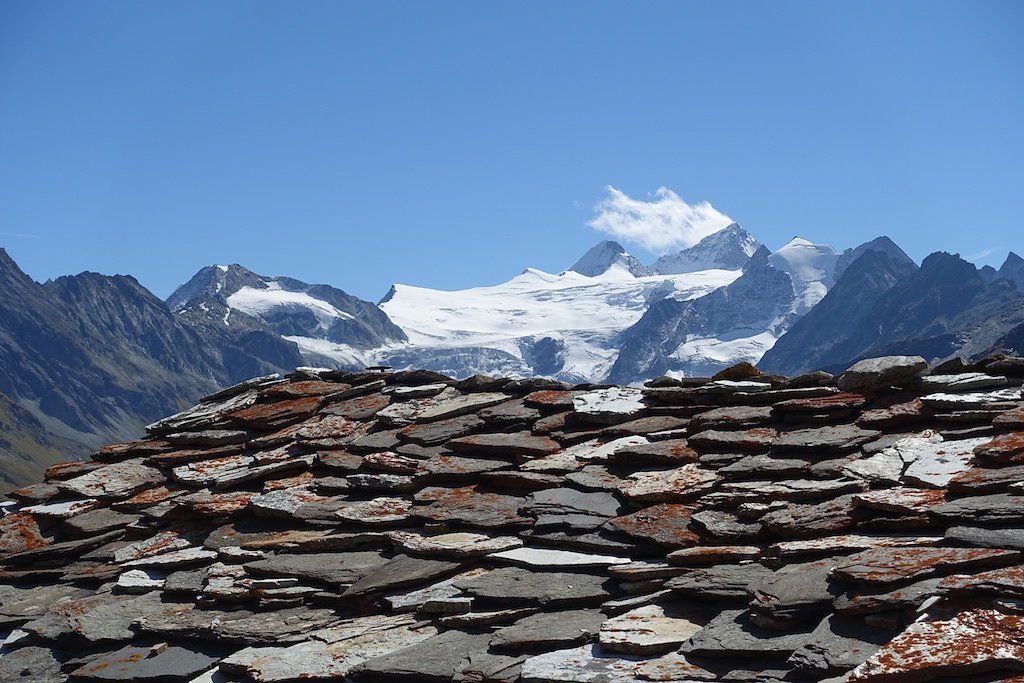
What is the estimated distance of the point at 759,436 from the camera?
1201cm

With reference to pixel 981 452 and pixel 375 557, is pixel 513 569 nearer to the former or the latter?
pixel 375 557

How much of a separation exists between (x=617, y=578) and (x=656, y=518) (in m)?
1.00

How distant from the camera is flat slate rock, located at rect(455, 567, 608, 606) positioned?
9.70m

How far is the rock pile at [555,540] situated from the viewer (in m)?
8.30

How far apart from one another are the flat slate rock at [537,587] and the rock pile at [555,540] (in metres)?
0.03

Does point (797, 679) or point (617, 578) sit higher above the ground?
point (617, 578)

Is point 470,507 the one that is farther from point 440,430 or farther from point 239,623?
point 239,623

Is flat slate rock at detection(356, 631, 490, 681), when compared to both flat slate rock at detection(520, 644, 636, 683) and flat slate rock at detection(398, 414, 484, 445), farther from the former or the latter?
flat slate rock at detection(398, 414, 484, 445)

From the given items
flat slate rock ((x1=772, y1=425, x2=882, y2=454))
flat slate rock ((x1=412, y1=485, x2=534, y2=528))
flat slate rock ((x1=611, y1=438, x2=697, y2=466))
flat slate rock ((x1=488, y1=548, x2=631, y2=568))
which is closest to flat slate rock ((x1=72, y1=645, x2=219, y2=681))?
flat slate rock ((x1=412, y1=485, x2=534, y2=528))

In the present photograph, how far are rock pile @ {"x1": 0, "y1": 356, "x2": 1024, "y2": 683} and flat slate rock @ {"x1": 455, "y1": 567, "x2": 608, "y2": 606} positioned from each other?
0.03 m

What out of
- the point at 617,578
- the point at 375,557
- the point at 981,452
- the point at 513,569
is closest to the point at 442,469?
the point at 375,557

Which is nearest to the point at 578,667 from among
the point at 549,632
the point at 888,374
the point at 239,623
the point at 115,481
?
the point at 549,632

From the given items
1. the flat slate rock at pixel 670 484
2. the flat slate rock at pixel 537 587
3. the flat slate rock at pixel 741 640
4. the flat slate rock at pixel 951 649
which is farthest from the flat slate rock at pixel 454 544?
the flat slate rock at pixel 951 649

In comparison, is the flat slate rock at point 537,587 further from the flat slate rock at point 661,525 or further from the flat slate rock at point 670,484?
the flat slate rock at point 670,484
